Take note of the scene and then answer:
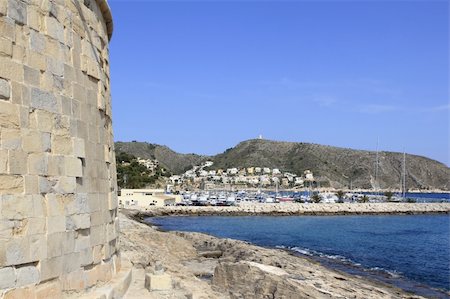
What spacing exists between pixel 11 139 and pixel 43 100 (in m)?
0.81

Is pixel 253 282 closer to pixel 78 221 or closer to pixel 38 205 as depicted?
pixel 78 221

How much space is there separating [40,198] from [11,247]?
2.50 feet

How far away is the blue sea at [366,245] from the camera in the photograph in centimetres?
2530

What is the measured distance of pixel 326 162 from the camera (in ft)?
538

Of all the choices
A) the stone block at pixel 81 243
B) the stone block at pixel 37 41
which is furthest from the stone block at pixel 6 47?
the stone block at pixel 81 243

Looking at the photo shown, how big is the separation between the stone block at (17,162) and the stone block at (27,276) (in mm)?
1168

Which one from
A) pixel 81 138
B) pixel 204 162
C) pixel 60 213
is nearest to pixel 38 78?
pixel 81 138

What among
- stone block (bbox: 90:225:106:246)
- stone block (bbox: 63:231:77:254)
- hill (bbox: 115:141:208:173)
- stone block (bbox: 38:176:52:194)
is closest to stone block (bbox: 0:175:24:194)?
stone block (bbox: 38:176:52:194)

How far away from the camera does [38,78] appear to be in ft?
21.6

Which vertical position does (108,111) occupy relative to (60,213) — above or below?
above

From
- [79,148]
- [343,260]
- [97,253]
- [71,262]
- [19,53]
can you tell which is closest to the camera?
[19,53]

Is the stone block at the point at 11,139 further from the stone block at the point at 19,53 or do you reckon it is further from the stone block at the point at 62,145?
the stone block at the point at 19,53

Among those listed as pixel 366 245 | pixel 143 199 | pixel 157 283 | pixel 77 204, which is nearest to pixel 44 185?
pixel 77 204

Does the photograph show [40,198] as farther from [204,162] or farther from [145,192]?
[204,162]
